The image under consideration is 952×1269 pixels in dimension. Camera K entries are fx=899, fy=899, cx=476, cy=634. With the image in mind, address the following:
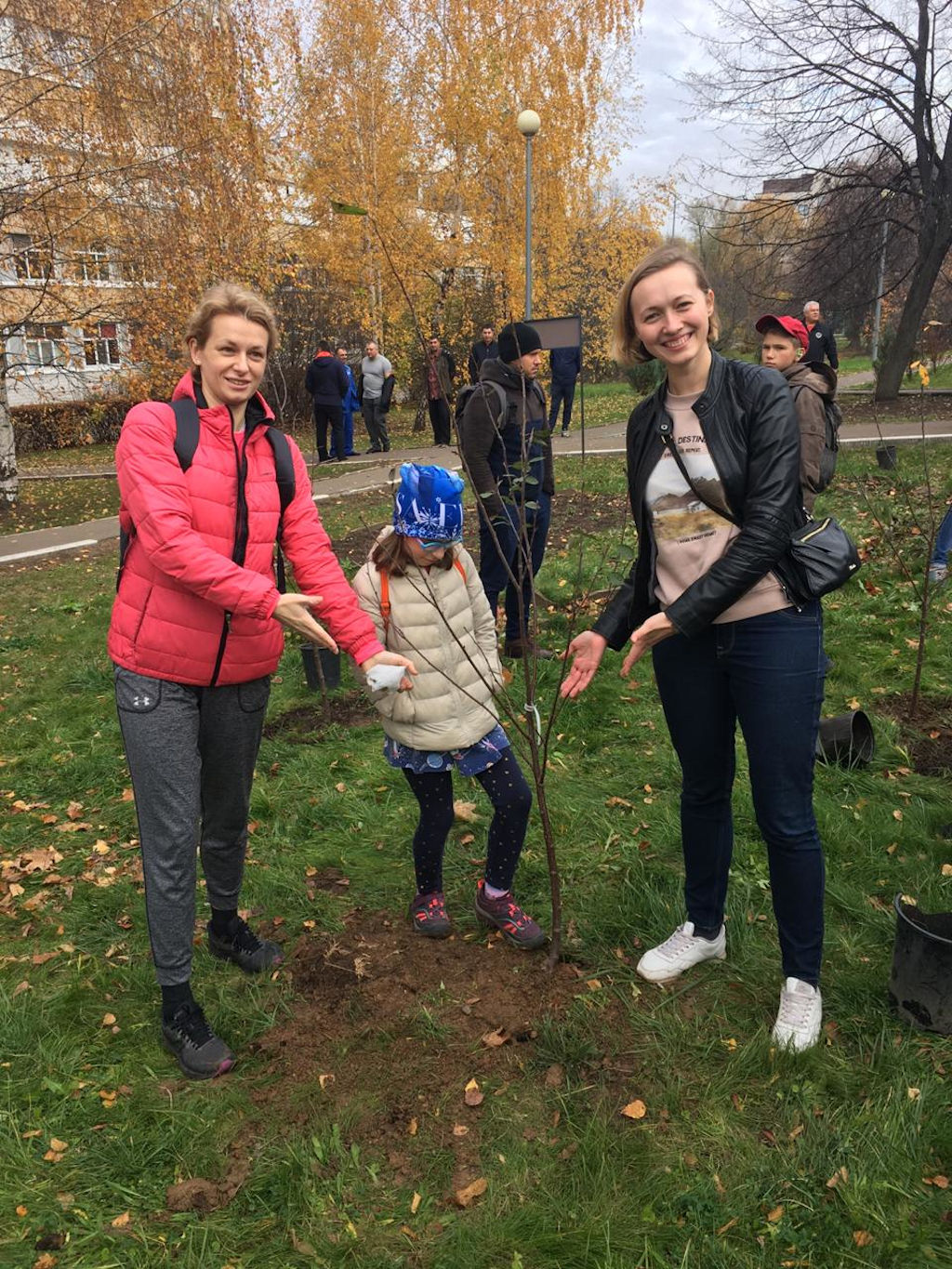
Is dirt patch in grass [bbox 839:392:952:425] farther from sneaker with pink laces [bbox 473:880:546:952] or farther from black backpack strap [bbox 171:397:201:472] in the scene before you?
black backpack strap [bbox 171:397:201:472]

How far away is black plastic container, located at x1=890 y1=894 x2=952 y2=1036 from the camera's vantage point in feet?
8.08

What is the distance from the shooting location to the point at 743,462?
2240mm

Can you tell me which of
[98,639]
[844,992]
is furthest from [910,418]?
[844,992]

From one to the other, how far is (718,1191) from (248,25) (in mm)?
18338

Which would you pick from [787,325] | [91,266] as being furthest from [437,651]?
[91,266]

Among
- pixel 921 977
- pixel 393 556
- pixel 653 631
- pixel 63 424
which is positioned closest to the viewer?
pixel 653 631

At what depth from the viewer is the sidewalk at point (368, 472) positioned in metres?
10.5

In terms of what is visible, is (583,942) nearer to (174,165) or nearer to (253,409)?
(253,409)

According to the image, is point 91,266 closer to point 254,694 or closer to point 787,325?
point 787,325

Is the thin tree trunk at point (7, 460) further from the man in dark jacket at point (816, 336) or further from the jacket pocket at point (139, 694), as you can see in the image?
the jacket pocket at point (139, 694)

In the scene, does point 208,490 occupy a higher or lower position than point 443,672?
higher

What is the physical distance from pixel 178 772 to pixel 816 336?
32.7 ft

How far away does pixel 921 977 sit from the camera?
2.51 metres

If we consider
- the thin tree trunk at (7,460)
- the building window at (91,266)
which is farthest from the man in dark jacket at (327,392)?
the thin tree trunk at (7,460)
